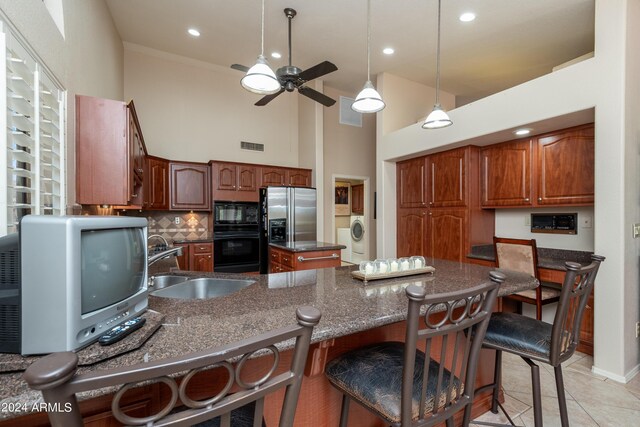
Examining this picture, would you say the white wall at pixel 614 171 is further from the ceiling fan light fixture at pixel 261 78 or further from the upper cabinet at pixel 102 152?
the upper cabinet at pixel 102 152

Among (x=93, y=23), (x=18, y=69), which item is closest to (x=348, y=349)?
(x=18, y=69)

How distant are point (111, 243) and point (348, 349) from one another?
105 cm

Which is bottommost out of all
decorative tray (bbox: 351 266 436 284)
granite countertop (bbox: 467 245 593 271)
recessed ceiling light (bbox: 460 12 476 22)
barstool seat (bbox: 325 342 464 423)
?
barstool seat (bbox: 325 342 464 423)

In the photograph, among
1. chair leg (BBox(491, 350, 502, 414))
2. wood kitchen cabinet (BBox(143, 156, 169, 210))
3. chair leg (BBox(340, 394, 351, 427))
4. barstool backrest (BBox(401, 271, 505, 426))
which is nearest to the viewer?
barstool backrest (BBox(401, 271, 505, 426))

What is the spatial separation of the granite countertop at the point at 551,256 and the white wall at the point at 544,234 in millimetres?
72

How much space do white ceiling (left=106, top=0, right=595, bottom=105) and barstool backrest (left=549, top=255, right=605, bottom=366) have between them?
2.92 m

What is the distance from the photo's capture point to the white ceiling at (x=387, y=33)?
3.05m

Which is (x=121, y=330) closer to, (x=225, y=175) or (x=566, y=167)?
(x=566, y=167)

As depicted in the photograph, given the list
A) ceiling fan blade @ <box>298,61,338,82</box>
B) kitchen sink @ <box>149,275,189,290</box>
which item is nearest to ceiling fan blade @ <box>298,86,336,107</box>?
ceiling fan blade @ <box>298,61,338,82</box>

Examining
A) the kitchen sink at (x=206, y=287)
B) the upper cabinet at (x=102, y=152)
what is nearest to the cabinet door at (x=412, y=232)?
the kitchen sink at (x=206, y=287)

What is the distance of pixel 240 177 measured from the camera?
15.4ft

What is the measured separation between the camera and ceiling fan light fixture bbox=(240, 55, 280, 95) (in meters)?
Answer: 2.03

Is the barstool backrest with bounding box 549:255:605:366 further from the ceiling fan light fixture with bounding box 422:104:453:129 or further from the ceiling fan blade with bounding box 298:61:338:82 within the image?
the ceiling fan blade with bounding box 298:61:338:82

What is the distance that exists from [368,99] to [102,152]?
6.34 ft
